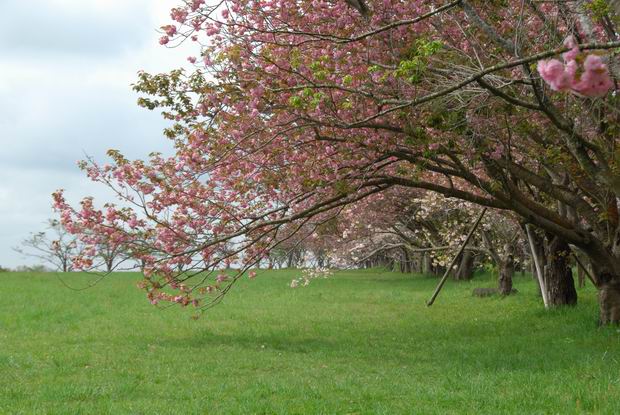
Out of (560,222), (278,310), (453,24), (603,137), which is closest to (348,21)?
(453,24)

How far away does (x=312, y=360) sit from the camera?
500 inches

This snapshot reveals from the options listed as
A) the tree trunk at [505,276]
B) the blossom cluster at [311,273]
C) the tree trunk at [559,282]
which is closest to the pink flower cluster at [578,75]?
the tree trunk at [559,282]

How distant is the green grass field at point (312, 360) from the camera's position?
8.27 meters

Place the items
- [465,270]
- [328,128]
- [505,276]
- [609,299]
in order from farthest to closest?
[465,270] < [505,276] < [609,299] < [328,128]

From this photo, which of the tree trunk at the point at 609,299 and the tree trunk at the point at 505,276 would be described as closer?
the tree trunk at the point at 609,299

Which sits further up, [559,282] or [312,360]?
[559,282]

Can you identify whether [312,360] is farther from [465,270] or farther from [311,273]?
[465,270]

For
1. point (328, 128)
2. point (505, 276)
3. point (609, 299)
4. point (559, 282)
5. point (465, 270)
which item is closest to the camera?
point (328, 128)

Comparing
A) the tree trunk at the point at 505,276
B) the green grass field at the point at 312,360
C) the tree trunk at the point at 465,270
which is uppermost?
the tree trunk at the point at 465,270

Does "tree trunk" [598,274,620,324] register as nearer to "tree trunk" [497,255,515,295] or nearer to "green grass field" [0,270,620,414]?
"green grass field" [0,270,620,414]

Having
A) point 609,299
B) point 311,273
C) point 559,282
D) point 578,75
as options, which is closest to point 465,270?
point 311,273

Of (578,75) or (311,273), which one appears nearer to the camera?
(578,75)

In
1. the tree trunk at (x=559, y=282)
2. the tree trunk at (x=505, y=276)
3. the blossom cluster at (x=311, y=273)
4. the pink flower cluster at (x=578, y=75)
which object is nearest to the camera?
the pink flower cluster at (x=578, y=75)

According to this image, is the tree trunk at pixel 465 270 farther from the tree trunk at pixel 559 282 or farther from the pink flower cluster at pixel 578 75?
the pink flower cluster at pixel 578 75
